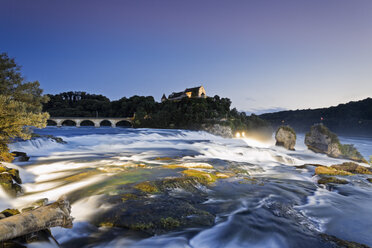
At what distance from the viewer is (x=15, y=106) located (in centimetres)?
825

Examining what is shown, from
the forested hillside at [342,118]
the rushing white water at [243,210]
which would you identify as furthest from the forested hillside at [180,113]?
the rushing white water at [243,210]

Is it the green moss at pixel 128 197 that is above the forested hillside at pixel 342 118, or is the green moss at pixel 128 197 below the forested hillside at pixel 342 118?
below

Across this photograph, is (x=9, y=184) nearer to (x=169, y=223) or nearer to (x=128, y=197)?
(x=128, y=197)

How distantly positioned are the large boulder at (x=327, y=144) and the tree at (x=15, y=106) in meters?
36.1

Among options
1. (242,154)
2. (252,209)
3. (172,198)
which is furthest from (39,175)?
(242,154)

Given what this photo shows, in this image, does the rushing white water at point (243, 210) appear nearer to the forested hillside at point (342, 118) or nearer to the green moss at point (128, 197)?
the green moss at point (128, 197)

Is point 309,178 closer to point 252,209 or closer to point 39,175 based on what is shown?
point 252,209

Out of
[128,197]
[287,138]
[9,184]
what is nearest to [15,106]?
[9,184]

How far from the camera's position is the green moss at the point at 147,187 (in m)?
6.57

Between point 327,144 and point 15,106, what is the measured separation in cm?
3734

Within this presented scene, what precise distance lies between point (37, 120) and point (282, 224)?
10850mm

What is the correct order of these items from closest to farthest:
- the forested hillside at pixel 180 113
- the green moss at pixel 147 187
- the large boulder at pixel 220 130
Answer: the green moss at pixel 147 187 → the large boulder at pixel 220 130 → the forested hillside at pixel 180 113

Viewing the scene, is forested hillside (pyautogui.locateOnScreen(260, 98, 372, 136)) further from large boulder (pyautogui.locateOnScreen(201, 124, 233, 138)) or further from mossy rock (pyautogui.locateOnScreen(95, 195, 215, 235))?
mossy rock (pyautogui.locateOnScreen(95, 195, 215, 235))

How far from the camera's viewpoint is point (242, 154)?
19.7 metres
